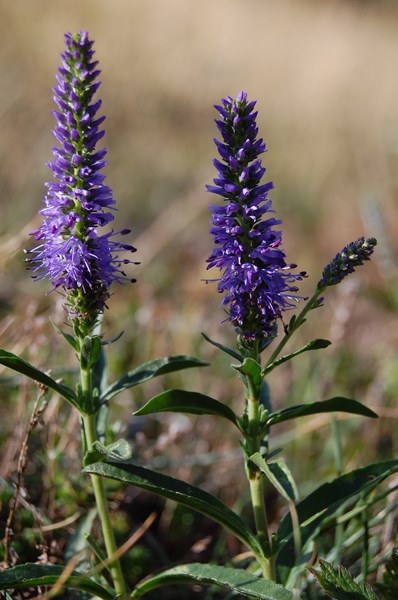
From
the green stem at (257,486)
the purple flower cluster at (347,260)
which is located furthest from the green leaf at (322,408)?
the purple flower cluster at (347,260)

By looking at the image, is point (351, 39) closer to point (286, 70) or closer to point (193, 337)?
point (286, 70)

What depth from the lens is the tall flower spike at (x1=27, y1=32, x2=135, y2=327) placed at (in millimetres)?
1999

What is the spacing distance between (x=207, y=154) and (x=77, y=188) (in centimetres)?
815

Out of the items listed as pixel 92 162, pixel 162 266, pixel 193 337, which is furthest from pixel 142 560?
pixel 162 266

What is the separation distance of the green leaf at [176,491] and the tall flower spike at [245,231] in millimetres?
477

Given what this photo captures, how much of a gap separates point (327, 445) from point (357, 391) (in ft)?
2.67

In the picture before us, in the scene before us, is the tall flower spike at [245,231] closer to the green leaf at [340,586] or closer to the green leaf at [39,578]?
the green leaf at [340,586]

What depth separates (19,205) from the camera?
6391mm

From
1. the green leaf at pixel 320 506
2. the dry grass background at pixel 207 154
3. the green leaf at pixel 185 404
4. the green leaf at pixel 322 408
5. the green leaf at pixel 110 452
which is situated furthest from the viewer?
the dry grass background at pixel 207 154

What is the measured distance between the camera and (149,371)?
225 cm

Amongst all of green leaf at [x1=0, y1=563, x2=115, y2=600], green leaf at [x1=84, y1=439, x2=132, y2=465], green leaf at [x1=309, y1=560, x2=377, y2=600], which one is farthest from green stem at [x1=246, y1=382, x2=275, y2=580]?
green leaf at [x1=0, y1=563, x2=115, y2=600]

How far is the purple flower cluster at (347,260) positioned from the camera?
6.48ft

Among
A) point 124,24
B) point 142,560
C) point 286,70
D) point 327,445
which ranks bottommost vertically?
point 142,560

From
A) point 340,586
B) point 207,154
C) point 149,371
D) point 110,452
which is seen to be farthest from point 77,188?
point 207,154
